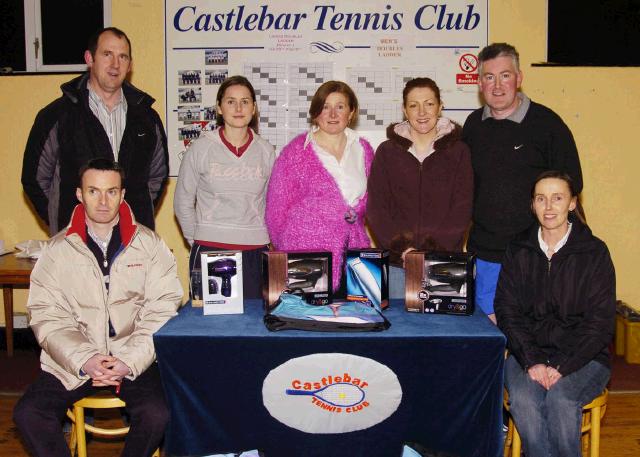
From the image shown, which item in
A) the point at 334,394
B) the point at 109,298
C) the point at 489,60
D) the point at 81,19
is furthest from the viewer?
the point at 81,19

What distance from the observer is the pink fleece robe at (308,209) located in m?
2.70

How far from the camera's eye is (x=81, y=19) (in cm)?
422

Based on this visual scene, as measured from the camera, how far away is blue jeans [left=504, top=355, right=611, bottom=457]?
7.06 feet

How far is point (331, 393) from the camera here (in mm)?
2125

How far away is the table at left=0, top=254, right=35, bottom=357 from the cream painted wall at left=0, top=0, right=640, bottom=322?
1.39ft

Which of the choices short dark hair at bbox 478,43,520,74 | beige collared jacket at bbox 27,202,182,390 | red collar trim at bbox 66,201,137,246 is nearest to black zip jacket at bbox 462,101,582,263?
short dark hair at bbox 478,43,520,74

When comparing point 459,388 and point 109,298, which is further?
point 109,298

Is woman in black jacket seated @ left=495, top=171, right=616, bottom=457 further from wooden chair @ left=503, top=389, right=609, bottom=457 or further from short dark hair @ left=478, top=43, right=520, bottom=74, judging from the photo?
short dark hair @ left=478, top=43, right=520, bottom=74

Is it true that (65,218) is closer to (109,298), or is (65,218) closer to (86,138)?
(86,138)

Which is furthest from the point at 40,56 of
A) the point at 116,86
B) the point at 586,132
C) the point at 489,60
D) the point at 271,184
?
the point at 586,132

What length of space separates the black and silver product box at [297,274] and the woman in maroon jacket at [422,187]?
1.63 ft

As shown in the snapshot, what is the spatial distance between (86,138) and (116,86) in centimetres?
28

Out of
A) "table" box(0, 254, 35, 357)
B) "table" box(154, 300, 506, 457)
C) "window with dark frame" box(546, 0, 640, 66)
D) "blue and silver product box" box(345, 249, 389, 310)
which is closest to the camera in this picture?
"table" box(154, 300, 506, 457)

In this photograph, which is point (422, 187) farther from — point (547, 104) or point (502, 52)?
point (547, 104)
